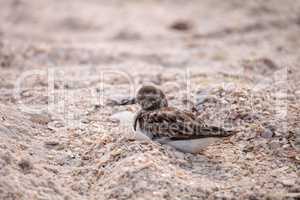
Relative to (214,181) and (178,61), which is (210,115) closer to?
(214,181)

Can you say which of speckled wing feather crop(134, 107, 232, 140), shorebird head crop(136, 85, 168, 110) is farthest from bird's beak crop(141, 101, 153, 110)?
speckled wing feather crop(134, 107, 232, 140)

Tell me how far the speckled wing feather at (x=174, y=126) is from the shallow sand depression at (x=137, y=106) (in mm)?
168

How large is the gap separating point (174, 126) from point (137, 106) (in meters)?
1.86

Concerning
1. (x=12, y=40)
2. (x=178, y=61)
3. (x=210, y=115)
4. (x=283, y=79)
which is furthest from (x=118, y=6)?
(x=210, y=115)

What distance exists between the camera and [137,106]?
26.3 ft

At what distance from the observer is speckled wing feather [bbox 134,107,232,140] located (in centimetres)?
609

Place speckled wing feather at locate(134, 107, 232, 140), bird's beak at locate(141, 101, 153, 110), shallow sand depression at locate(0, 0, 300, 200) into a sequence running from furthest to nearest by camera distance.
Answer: bird's beak at locate(141, 101, 153, 110) < speckled wing feather at locate(134, 107, 232, 140) < shallow sand depression at locate(0, 0, 300, 200)

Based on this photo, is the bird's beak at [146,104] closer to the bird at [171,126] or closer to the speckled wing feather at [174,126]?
the bird at [171,126]

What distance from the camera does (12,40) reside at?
1270cm

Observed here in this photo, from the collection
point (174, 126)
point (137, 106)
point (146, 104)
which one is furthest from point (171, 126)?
point (137, 106)

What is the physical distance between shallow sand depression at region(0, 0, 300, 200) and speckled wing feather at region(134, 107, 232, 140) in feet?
0.55

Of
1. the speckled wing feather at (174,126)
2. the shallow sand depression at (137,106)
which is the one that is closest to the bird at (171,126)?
the speckled wing feather at (174,126)

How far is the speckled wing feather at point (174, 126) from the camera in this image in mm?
6086

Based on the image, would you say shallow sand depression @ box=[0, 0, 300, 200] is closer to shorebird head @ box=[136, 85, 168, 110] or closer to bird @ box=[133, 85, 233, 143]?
bird @ box=[133, 85, 233, 143]
